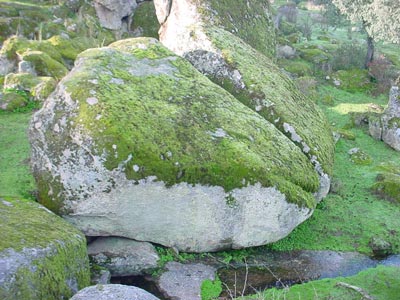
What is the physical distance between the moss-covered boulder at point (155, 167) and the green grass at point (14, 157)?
2.25 meters

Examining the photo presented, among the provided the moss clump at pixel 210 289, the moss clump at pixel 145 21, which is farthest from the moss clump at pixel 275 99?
the moss clump at pixel 145 21

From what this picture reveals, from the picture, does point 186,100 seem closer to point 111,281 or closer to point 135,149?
point 135,149

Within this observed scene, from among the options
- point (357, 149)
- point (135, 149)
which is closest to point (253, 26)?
point (357, 149)

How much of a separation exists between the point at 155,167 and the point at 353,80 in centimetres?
2354

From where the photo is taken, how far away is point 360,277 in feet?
41.9

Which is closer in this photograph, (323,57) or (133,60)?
(133,60)

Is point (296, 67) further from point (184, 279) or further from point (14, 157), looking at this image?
point (184, 279)

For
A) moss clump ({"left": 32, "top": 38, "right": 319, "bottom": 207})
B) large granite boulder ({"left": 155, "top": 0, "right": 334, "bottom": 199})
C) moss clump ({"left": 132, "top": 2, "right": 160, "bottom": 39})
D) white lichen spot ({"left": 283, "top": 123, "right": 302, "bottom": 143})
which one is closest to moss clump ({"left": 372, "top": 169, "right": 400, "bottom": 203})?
large granite boulder ({"left": 155, "top": 0, "right": 334, "bottom": 199})

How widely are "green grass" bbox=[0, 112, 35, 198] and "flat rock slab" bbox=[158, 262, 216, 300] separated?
5.05m

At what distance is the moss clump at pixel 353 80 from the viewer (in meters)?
31.4

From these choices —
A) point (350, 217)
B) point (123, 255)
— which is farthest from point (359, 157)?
point (123, 255)

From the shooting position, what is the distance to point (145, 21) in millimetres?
33969

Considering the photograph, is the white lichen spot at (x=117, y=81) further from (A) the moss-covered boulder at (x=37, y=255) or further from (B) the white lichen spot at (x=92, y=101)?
(A) the moss-covered boulder at (x=37, y=255)

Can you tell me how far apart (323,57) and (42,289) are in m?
32.4
